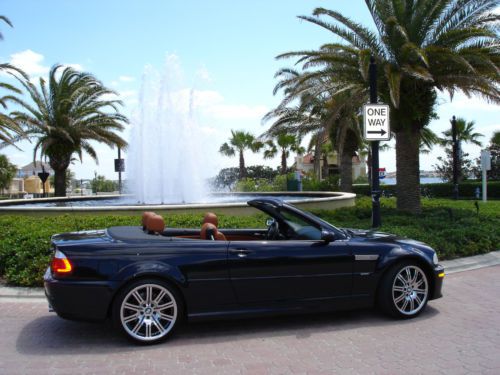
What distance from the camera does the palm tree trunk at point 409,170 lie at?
14031mm

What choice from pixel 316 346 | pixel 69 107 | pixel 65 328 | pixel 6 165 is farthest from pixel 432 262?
pixel 6 165

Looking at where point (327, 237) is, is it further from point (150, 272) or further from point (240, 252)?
point (150, 272)

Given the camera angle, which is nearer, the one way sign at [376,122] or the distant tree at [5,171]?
the one way sign at [376,122]

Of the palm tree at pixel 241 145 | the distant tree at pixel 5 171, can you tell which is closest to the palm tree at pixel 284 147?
the palm tree at pixel 241 145

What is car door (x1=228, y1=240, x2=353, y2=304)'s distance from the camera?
4.81 metres

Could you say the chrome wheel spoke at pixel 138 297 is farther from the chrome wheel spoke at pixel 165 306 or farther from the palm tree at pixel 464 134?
the palm tree at pixel 464 134

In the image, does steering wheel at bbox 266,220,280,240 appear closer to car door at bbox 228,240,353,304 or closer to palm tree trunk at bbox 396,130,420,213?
car door at bbox 228,240,353,304

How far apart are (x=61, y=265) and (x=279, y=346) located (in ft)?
7.29

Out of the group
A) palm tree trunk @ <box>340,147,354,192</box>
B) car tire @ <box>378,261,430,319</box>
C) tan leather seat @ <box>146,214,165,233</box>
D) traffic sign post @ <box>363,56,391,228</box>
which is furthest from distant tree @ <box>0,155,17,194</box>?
car tire @ <box>378,261,430,319</box>

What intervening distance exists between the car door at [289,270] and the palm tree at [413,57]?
8.53 metres

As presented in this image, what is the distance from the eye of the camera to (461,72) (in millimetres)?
13148

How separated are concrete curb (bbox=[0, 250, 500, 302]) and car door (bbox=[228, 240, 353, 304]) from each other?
3.36 meters

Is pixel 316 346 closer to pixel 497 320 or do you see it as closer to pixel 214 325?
pixel 214 325

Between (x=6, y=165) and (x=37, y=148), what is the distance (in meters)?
48.5
